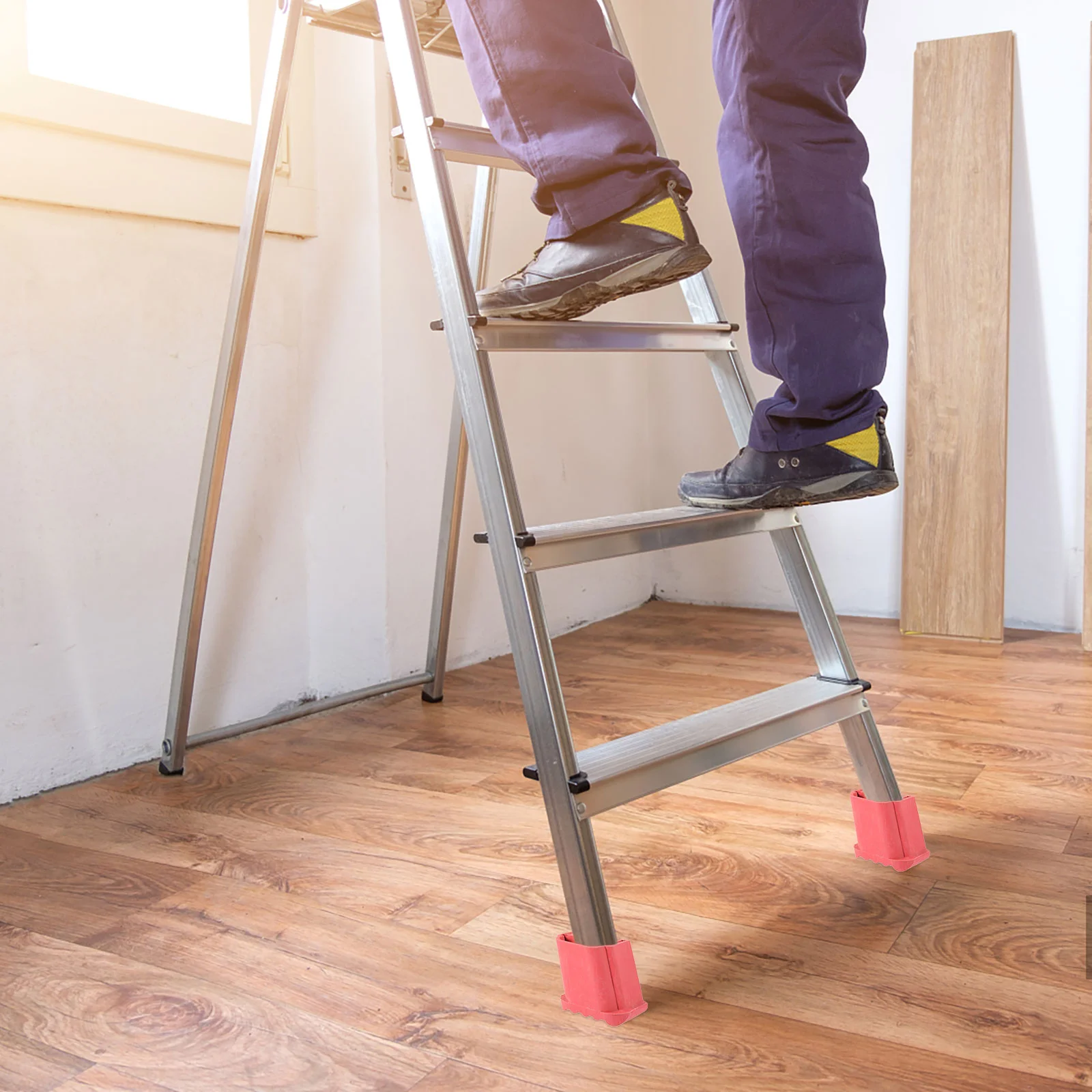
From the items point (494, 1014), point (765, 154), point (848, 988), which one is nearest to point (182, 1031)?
point (494, 1014)

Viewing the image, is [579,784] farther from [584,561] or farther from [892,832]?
[892,832]

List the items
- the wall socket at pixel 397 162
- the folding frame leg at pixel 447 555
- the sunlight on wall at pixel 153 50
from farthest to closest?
the wall socket at pixel 397 162 < the folding frame leg at pixel 447 555 < the sunlight on wall at pixel 153 50

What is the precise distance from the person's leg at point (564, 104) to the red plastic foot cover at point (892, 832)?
0.78m

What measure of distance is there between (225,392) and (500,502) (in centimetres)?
81

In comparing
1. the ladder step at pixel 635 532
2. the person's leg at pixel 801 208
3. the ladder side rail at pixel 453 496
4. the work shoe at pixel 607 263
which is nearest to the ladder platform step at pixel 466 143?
the work shoe at pixel 607 263

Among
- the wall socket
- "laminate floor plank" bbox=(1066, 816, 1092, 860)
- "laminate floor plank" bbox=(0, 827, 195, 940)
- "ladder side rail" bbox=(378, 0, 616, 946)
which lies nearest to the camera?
"ladder side rail" bbox=(378, 0, 616, 946)

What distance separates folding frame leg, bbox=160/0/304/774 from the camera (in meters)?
1.66

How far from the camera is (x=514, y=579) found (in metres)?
1.08

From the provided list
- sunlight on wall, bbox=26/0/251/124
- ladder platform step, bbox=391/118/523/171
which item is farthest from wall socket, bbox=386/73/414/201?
ladder platform step, bbox=391/118/523/171

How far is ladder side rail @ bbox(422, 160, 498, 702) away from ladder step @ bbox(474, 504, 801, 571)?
0.75 metres

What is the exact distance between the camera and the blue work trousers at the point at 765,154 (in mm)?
1090

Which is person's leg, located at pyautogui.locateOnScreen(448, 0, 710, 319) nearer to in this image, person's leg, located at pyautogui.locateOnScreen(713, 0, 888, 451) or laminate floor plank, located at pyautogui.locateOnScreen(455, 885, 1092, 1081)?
person's leg, located at pyautogui.locateOnScreen(713, 0, 888, 451)

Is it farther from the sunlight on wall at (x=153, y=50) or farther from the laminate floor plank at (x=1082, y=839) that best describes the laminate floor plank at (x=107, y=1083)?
the sunlight on wall at (x=153, y=50)

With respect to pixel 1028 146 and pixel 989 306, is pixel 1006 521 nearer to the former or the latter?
pixel 989 306
